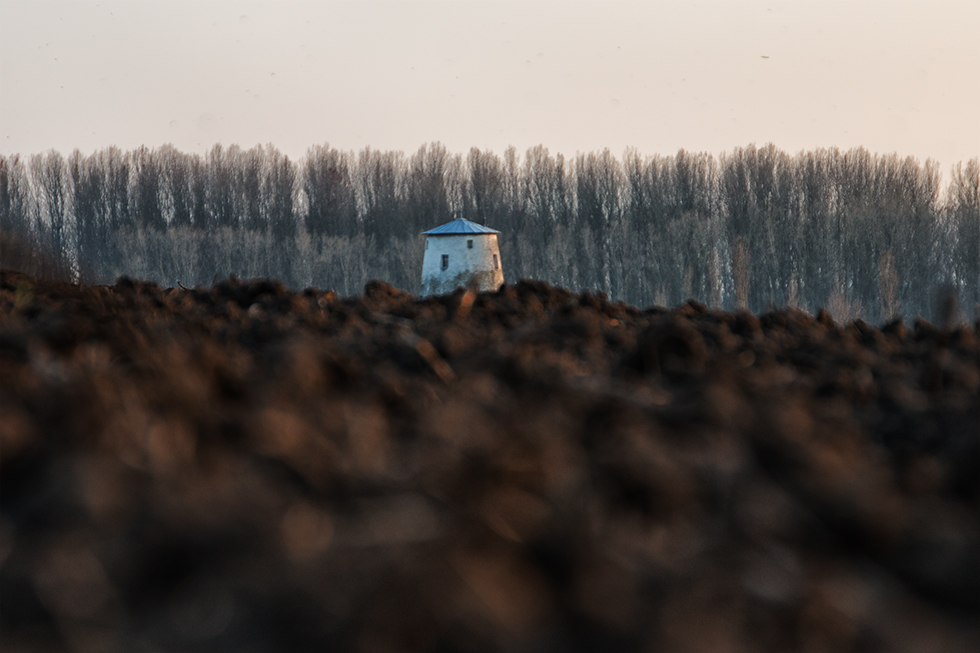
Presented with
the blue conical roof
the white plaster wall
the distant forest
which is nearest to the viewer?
the white plaster wall

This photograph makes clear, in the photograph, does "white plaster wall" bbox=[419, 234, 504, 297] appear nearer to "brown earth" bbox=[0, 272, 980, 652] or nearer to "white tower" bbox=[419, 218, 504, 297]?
"white tower" bbox=[419, 218, 504, 297]

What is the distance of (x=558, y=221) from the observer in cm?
4328

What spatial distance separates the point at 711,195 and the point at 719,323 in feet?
130

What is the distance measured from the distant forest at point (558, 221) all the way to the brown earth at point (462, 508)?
36642 millimetres

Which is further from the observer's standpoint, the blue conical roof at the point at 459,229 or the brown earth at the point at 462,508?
the blue conical roof at the point at 459,229

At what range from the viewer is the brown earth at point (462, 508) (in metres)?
1.00

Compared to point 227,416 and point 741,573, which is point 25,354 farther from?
point 741,573

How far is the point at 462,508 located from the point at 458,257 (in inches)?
1122

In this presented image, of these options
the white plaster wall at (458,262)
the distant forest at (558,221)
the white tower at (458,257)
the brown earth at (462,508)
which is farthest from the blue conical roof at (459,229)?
the brown earth at (462,508)

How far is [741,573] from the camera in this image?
1.19 meters

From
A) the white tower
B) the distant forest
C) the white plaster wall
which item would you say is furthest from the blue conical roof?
the distant forest

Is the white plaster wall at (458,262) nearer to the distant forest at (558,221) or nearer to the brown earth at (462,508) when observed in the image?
the distant forest at (558,221)

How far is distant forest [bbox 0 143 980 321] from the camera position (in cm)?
3825

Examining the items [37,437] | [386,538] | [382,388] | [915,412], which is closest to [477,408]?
[382,388]
